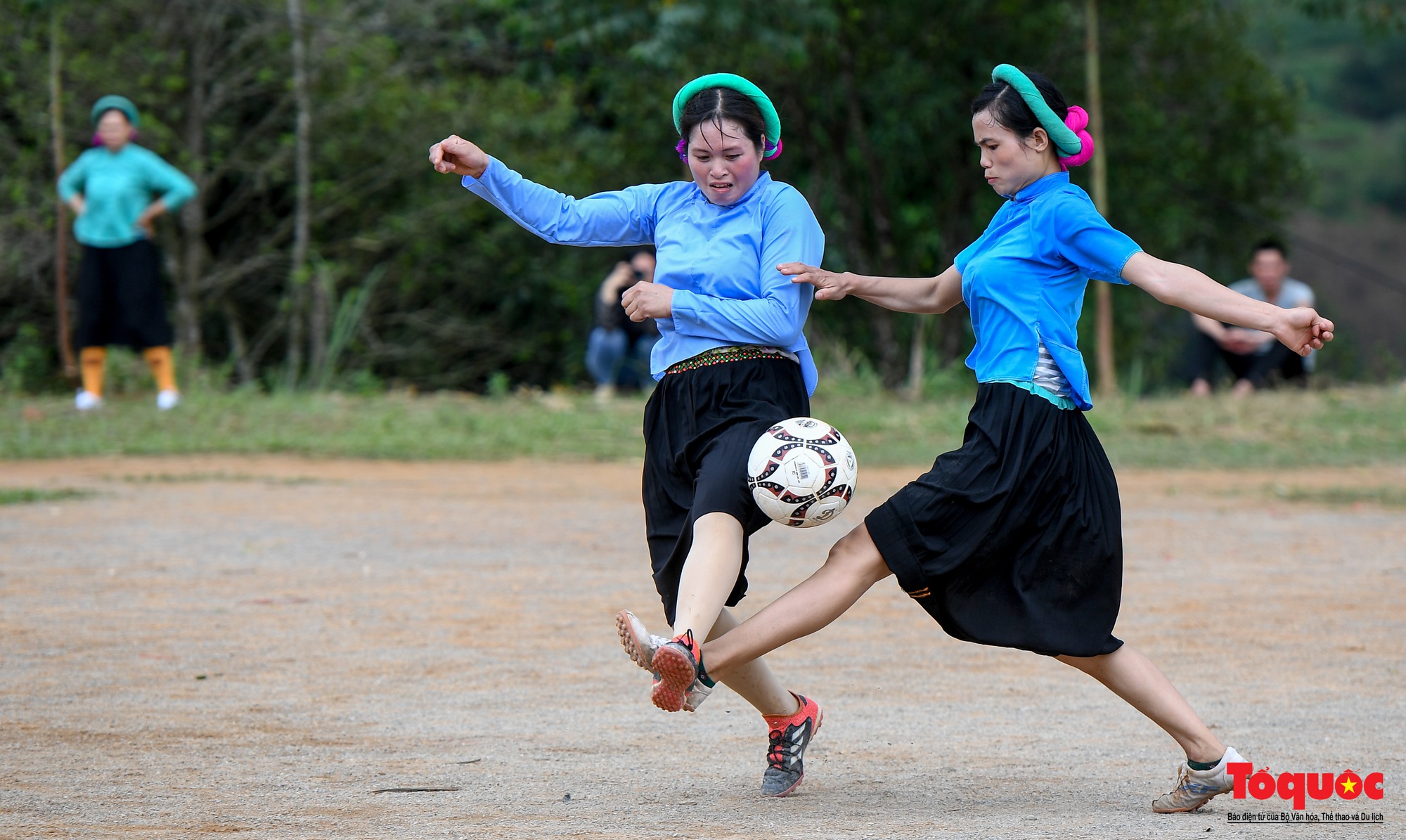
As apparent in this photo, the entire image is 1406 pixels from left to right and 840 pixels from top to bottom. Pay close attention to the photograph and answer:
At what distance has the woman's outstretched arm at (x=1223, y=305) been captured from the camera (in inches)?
135

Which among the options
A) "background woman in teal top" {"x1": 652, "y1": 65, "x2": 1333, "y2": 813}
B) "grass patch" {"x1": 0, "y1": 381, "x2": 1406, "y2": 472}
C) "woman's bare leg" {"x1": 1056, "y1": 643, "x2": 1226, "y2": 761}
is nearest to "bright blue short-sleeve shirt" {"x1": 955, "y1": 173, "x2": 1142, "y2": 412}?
"background woman in teal top" {"x1": 652, "y1": 65, "x2": 1333, "y2": 813}

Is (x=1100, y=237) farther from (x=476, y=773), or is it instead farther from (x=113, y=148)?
(x=113, y=148)

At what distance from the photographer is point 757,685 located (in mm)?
4082

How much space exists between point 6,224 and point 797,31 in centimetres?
783

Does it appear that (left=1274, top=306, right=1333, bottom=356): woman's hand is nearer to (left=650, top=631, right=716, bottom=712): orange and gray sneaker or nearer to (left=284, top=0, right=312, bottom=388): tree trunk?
(left=650, top=631, right=716, bottom=712): orange and gray sneaker

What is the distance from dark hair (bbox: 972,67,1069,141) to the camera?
3824 millimetres

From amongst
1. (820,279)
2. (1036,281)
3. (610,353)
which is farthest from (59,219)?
(1036,281)

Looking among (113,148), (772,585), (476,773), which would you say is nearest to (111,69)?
(113,148)

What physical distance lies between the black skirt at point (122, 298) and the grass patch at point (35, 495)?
9.66 ft

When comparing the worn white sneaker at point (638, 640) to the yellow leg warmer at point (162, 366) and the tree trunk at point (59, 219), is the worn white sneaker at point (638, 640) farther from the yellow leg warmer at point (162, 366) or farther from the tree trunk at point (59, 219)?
the tree trunk at point (59, 219)

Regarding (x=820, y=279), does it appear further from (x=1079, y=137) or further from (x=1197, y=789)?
(x=1197, y=789)

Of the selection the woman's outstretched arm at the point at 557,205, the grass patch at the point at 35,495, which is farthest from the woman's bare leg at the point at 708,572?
the grass patch at the point at 35,495

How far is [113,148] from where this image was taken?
11594mm
